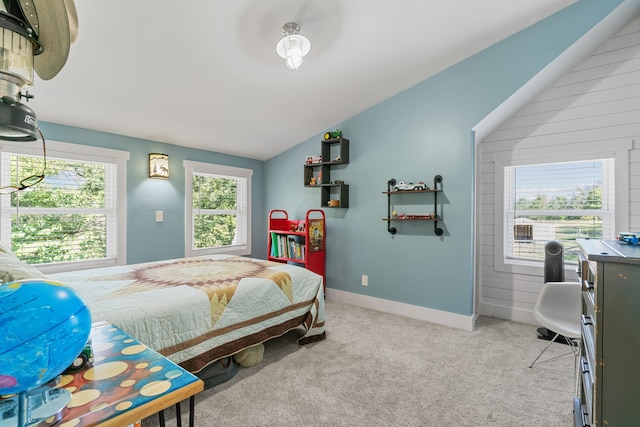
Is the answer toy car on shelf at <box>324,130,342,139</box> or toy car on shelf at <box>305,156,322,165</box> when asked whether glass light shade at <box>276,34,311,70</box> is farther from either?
toy car on shelf at <box>305,156,322,165</box>

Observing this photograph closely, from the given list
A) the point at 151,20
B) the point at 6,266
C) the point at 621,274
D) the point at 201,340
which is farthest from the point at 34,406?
the point at 151,20

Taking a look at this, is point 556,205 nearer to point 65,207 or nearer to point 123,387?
point 123,387

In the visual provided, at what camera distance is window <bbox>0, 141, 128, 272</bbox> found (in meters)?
2.72

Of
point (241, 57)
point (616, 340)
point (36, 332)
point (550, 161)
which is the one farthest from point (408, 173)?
point (36, 332)

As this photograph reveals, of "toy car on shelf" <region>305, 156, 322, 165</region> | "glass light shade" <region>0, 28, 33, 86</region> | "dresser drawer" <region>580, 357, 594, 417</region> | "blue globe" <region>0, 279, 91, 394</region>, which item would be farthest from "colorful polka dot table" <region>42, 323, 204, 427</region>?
"toy car on shelf" <region>305, 156, 322, 165</region>

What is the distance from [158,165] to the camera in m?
3.46

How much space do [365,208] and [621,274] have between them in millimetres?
2714

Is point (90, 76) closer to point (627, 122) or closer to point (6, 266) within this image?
point (6, 266)

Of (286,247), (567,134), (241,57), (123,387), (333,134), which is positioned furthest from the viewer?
(286,247)

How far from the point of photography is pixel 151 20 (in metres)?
2.01

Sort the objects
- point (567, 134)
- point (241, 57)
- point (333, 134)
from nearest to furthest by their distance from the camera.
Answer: point (241, 57) → point (567, 134) → point (333, 134)

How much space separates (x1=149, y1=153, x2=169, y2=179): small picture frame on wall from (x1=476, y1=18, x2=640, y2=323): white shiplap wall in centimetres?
348

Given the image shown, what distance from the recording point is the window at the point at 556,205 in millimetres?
2904

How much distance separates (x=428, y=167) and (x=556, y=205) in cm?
131
